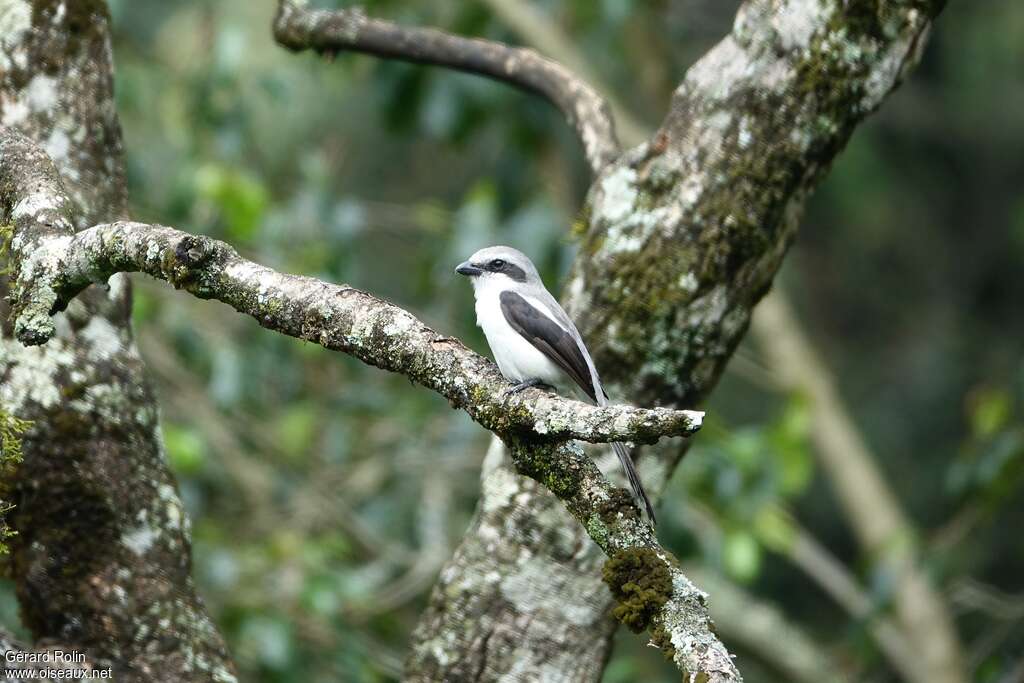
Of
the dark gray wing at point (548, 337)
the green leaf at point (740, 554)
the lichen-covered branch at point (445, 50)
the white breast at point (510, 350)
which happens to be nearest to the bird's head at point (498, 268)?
the white breast at point (510, 350)

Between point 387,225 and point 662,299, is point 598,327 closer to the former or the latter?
point 662,299

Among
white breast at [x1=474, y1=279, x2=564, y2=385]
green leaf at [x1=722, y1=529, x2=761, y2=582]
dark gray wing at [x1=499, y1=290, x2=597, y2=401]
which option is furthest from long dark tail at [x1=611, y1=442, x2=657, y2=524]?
green leaf at [x1=722, y1=529, x2=761, y2=582]

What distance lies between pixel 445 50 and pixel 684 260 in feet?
4.49

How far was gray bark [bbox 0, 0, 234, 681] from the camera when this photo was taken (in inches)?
141

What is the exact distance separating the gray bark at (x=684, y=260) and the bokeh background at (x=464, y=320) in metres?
2.39

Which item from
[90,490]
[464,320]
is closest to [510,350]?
[90,490]

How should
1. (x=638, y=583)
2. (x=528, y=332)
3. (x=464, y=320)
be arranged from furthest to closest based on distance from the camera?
1. (x=464, y=320)
2. (x=528, y=332)
3. (x=638, y=583)

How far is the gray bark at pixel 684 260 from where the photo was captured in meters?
3.74

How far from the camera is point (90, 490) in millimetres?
3623

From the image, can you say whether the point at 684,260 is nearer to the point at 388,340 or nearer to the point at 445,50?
the point at 388,340

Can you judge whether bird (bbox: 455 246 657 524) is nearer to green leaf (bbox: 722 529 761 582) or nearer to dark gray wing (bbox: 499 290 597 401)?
dark gray wing (bbox: 499 290 597 401)

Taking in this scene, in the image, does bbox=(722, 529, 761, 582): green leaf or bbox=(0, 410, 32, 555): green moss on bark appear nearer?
bbox=(0, 410, 32, 555): green moss on bark

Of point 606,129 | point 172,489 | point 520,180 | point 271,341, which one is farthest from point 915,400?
point 172,489

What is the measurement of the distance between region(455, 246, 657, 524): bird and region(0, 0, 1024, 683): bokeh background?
5.73ft
